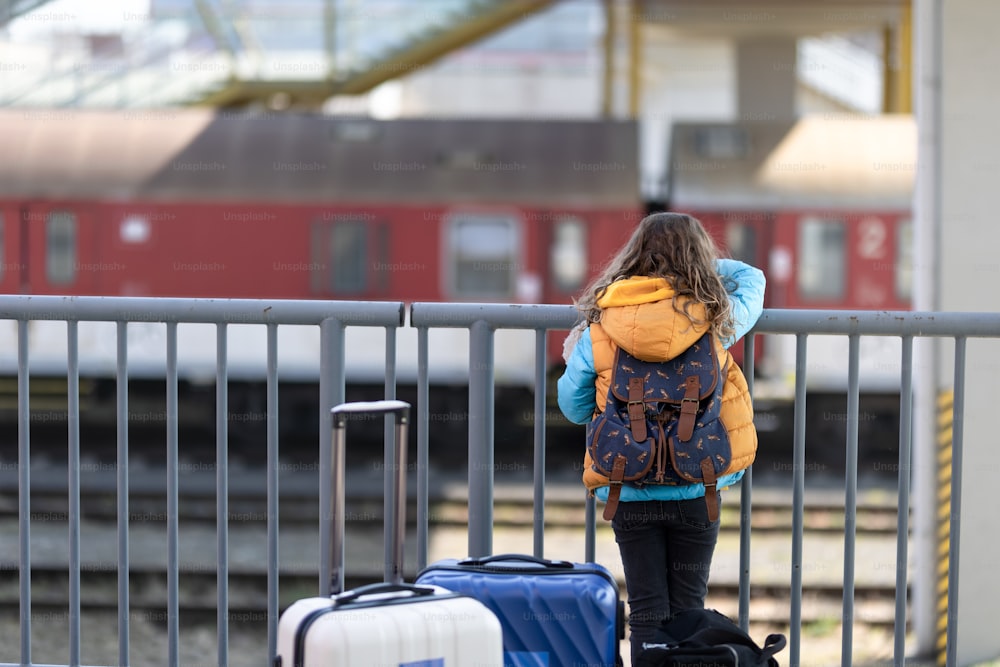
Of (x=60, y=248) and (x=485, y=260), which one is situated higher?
(x=60, y=248)

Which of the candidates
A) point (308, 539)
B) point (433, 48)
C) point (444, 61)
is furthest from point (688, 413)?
point (444, 61)

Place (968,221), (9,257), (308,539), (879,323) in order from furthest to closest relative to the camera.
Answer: (9,257) < (308,539) < (968,221) < (879,323)

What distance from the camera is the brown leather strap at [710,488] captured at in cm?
321

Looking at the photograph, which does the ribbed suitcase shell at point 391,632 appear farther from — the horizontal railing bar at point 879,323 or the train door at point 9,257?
the train door at point 9,257

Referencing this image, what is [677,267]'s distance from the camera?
3.32 metres

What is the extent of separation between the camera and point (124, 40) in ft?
92.3

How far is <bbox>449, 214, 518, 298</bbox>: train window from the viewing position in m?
12.9

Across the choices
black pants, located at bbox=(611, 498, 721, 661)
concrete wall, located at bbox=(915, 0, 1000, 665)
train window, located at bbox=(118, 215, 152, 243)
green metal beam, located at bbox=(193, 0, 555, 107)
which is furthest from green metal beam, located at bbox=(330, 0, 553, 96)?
black pants, located at bbox=(611, 498, 721, 661)

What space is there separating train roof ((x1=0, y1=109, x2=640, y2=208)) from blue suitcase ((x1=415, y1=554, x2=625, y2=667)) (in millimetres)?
9917

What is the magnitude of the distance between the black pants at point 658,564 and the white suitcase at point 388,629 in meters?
0.55

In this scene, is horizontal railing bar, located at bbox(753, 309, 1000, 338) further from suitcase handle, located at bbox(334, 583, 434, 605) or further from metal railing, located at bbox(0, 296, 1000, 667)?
suitcase handle, located at bbox(334, 583, 434, 605)

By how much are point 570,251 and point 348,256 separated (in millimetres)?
2413

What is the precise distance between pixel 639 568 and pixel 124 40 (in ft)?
90.1

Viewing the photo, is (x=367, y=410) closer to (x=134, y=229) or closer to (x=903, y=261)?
(x=134, y=229)
